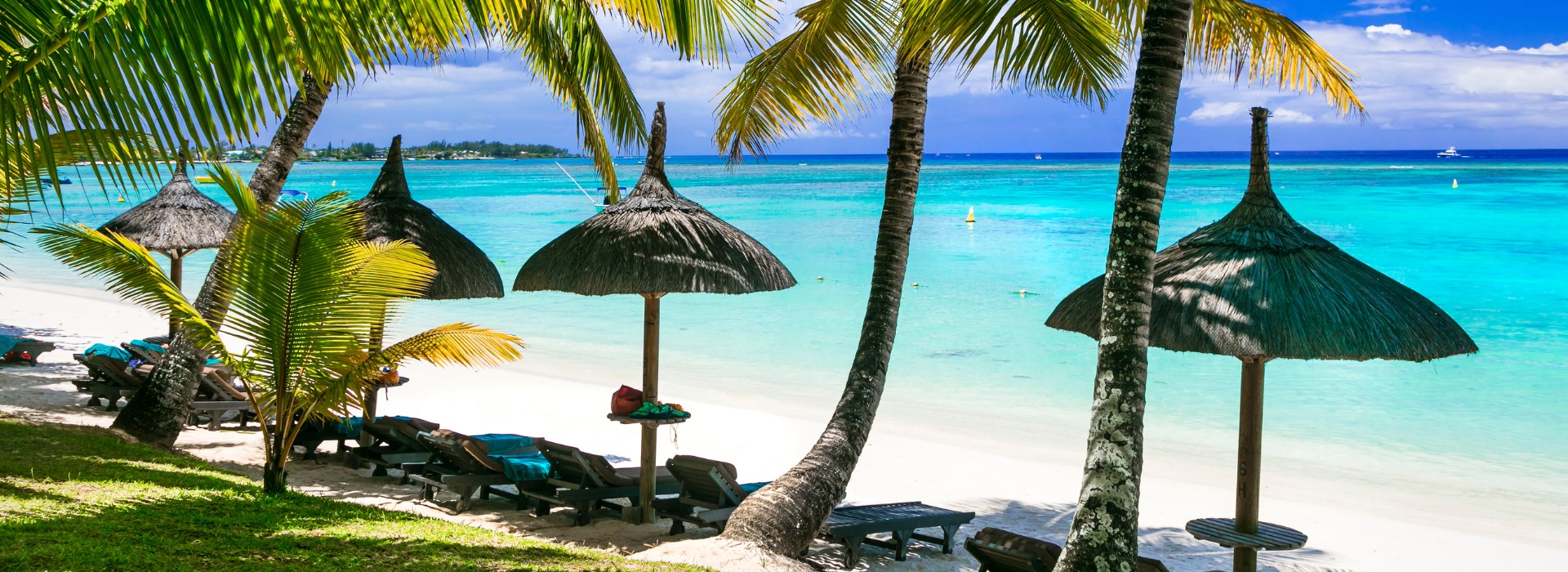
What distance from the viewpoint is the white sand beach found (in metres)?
7.19

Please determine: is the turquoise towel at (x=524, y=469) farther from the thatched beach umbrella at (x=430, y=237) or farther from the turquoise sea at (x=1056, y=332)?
the turquoise sea at (x=1056, y=332)

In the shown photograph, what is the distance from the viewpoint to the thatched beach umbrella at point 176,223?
39.5ft

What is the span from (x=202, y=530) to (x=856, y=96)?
443 cm

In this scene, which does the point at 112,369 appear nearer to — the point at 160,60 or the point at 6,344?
the point at 6,344

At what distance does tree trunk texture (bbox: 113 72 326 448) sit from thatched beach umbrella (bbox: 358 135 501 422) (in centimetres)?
59

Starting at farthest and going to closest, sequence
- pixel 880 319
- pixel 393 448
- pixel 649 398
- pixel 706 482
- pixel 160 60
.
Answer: pixel 393 448 < pixel 706 482 < pixel 649 398 < pixel 880 319 < pixel 160 60

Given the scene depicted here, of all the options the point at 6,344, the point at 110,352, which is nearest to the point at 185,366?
the point at 110,352

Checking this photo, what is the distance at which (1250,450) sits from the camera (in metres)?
5.09

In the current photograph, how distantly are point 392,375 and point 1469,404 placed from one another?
12.6 m

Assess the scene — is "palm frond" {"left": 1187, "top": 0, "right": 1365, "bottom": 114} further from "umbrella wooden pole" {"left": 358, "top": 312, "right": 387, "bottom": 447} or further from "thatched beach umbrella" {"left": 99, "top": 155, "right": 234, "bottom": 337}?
"thatched beach umbrella" {"left": 99, "top": 155, "right": 234, "bottom": 337}

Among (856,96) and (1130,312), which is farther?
(856,96)

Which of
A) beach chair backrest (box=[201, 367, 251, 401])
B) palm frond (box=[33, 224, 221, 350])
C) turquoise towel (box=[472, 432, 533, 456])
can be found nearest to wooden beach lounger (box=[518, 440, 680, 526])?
turquoise towel (box=[472, 432, 533, 456])

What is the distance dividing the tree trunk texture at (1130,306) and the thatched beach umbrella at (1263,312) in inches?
42.4

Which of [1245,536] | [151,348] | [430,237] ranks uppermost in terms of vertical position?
[430,237]
